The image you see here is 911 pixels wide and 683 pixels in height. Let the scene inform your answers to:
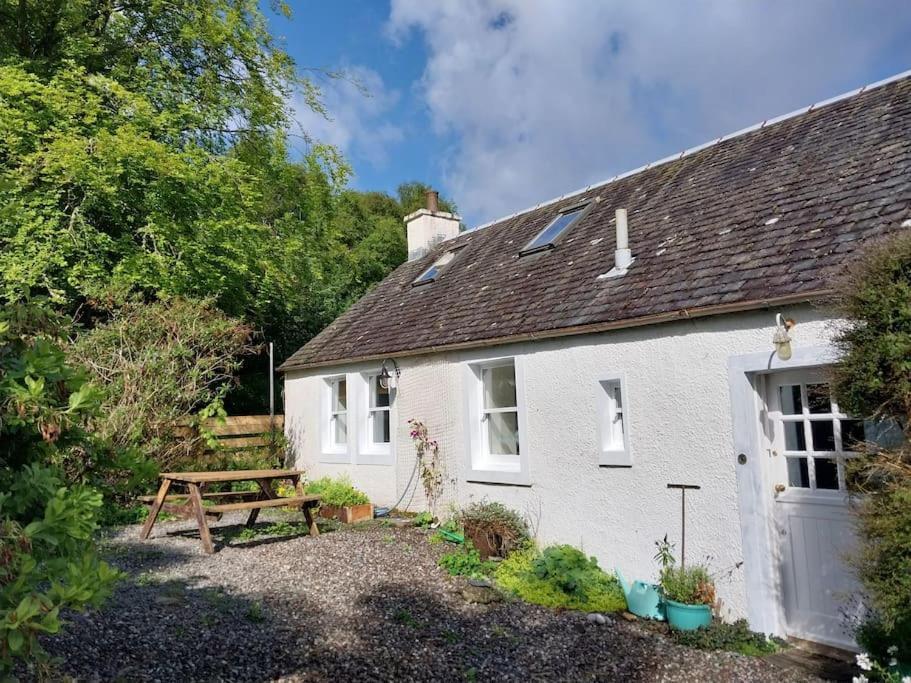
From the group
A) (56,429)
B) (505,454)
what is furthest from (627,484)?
(56,429)

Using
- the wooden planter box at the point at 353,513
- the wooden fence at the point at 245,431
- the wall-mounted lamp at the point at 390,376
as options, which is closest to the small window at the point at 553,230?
the wall-mounted lamp at the point at 390,376

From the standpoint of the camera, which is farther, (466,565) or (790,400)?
(466,565)

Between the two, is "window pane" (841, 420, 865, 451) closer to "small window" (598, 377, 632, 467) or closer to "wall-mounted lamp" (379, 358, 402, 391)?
"small window" (598, 377, 632, 467)

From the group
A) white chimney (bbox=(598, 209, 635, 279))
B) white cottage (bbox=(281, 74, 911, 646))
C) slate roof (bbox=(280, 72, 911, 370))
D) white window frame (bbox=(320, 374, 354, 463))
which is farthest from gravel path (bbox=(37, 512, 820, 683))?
white window frame (bbox=(320, 374, 354, 463))

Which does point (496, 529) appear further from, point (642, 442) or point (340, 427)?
point (340, 427)

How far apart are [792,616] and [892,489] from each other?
249 centimetres

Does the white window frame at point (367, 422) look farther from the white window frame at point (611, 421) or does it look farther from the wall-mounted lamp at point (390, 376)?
the white window frame at point (611, 421)

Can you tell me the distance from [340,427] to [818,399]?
911 centimetres

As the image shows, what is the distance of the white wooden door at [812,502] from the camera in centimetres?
519

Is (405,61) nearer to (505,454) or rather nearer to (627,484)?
(505,454)

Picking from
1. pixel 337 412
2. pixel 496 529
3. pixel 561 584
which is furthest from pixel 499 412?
pixel 337 412

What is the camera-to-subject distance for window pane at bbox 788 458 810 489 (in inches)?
221

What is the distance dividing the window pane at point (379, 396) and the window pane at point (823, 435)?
7.40 m

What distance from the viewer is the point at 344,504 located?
10453mm
